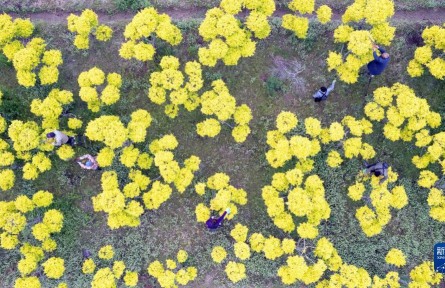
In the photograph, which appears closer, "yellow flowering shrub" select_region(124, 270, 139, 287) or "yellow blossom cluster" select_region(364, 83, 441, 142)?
"yellow blossom cluster" select_region(364, 83, 441, 142)

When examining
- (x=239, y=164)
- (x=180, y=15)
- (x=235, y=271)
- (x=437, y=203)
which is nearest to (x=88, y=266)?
(x=235, y=271)

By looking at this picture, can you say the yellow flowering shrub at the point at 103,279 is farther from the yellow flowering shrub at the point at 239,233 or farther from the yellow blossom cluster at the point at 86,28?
the yellow blossom cluster at the point at 86,28

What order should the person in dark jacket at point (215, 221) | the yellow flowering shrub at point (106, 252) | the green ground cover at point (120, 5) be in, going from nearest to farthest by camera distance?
the person in dark jacket at point (215, 221)
the yellow flowering shrub at point (106, 252)
the green ground cover at point (120, 5)

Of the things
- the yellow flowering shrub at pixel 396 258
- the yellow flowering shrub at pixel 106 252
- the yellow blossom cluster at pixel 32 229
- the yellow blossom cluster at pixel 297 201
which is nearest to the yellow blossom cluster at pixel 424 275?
the yellow flowering shrub at pixel 396 258

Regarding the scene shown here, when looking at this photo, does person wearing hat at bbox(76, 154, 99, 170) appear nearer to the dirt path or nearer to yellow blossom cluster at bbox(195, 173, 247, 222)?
yellow blossom cluster at bbox(195, 173, 247, 222)

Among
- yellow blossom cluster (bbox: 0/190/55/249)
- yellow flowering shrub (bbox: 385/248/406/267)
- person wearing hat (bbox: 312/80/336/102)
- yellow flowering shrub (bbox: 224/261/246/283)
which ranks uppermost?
person wearing hat (bbox: 312/80/336/102)

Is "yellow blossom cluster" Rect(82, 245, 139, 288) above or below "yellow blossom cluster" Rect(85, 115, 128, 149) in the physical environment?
below

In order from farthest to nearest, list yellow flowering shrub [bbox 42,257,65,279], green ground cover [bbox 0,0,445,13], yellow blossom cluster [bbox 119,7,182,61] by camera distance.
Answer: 1. green ground cover [bbox 0,0,445,13]
2. yellow flowering shrub [bbox 42,257,65,279]
3. yellow blossom cluster [bbox 119,7,182,61]

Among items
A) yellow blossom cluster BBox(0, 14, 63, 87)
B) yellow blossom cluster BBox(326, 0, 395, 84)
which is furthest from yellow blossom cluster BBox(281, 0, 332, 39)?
yellow blossom cluster BBox(0, 14, 63, 87)
